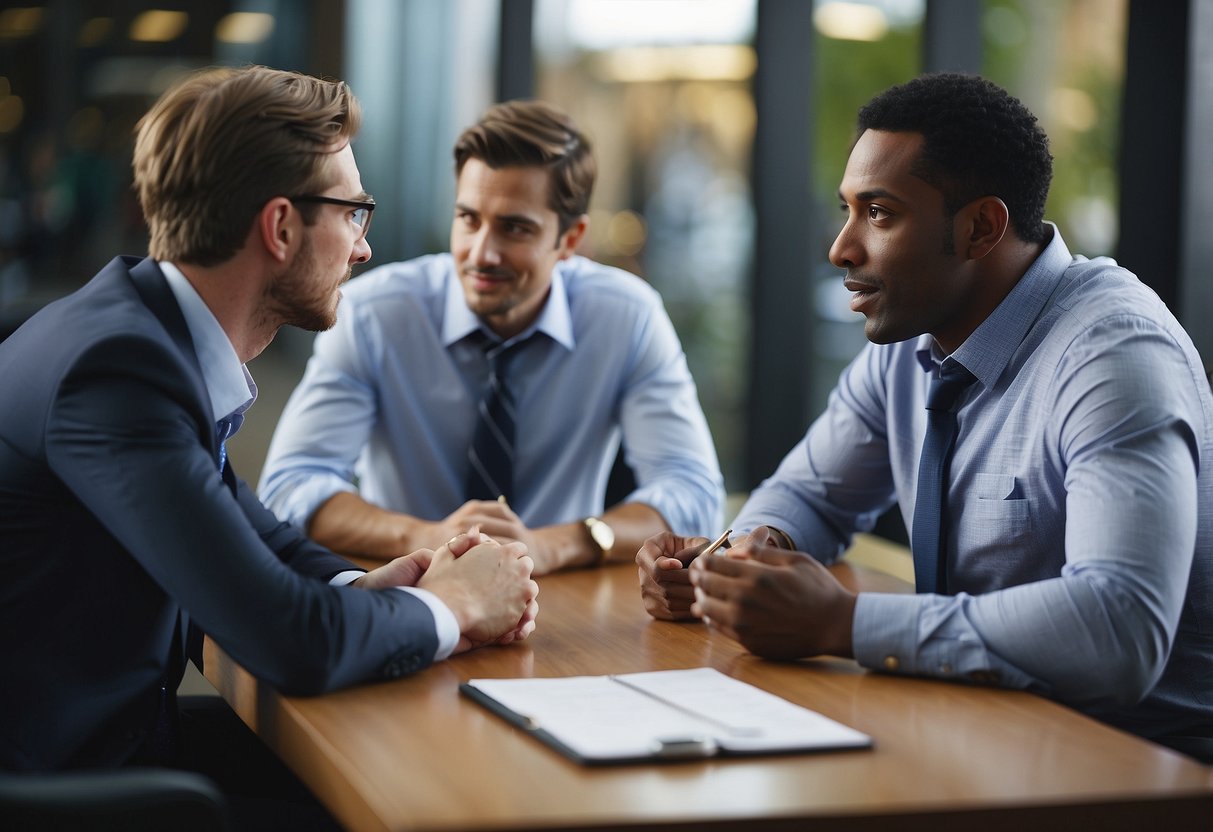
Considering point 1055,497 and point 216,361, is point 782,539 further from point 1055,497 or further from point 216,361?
point 216,361

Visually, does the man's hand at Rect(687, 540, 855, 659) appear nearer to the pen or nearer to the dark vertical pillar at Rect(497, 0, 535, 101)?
the pen

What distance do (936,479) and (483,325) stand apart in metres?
1.27

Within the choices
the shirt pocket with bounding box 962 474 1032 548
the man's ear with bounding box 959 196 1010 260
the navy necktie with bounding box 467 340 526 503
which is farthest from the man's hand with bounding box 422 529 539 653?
the navy necktie with bounding box 467 340 526 503

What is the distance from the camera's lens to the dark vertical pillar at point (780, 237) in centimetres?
421

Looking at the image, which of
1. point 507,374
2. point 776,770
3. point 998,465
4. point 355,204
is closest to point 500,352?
point 507,374

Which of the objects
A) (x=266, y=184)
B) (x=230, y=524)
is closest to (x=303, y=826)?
(x=230, y=524)

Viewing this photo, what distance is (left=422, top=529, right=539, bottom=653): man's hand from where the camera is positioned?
5.92ft

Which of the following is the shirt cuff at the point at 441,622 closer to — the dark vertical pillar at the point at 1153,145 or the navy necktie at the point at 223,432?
the navy necktie at the point at 223,432

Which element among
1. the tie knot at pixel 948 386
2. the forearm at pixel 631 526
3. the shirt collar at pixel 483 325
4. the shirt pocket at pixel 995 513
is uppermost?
the tie knot at pixel 948 386

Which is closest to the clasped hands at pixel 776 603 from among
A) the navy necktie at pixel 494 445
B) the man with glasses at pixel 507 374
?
the man with glasses at pixel 507 374

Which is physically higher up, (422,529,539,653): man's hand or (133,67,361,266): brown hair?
(133,67,361,266): brown hair

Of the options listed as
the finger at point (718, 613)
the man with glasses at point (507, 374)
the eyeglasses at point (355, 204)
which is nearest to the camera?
the finger at point (718, 613)

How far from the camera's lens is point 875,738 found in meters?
1.45

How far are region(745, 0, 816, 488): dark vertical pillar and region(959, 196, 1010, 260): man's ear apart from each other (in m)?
2.20
